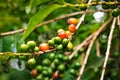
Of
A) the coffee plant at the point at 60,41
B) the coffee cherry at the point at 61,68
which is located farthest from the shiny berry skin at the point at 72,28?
the coffee cherry at the point at 61,68

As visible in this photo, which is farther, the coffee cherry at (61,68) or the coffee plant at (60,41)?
the coffee cherry at (61,68)

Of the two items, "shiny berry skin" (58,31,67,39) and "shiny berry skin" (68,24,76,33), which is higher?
"shiny berry skin" (68,24,76,33)

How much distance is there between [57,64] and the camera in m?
1.88

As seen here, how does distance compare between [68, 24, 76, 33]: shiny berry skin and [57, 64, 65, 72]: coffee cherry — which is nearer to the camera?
[68, 24, 76, 33]: shiny berry skin

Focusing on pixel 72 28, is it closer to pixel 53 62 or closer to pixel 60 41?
pixel 60 41

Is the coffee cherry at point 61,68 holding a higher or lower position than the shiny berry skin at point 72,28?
lower

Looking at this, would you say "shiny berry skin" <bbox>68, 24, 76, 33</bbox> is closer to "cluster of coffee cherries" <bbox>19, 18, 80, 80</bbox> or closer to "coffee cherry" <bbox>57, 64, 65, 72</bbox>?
"cluster of coffee cherries" <bbox>19, 18, 80, 80</bbox>

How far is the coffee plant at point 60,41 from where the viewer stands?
1407 millimetres

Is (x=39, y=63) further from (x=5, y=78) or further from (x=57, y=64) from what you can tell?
(x=5, y=78)

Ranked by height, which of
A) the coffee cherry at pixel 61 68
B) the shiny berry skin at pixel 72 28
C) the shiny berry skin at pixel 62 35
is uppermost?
the shiny berry skin at pixel 72 28

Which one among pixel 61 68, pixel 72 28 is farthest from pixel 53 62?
pixel 72 28

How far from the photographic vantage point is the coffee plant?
1.41 metres

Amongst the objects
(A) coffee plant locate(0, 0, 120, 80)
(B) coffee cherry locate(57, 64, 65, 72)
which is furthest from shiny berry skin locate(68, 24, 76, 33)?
(B) coffee cherry locate(57, 64, 65, 72)

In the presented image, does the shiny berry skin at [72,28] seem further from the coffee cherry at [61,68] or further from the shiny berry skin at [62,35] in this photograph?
the coffee cherry at [61,68]
